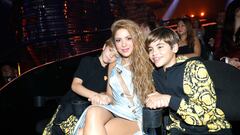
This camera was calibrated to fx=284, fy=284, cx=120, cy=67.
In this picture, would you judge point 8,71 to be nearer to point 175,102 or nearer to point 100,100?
point 100,100

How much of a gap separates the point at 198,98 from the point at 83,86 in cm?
102

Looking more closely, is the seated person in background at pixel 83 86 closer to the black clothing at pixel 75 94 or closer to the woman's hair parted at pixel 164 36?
the black clothing at pixel 75 94

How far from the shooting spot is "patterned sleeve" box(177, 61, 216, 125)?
5.02 feet

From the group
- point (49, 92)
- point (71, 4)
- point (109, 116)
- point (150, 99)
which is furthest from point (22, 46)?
point (150, 99)

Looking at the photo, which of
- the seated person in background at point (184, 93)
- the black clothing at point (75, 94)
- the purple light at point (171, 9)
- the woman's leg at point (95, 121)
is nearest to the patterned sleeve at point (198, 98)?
the seated person in background at point (184, 93)

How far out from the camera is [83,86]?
2266mm

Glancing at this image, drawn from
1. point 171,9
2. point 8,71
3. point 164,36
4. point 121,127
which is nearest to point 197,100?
point 164,36

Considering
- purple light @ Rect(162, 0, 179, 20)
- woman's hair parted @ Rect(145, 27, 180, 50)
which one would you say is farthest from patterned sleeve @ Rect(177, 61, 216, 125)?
purple light @ Rect(162, 0, 179, 20)

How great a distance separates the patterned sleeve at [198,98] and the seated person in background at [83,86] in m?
0.78

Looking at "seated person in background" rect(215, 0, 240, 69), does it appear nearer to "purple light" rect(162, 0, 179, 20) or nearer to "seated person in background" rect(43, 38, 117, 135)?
"seated person in background" rect(43, 38, 117, 135)

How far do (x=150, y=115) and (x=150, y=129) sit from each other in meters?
0.10

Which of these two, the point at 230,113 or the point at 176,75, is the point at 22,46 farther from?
the point at 230,113

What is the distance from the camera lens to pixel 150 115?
1479 millimetres

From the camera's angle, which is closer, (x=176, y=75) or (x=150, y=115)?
(x=150, y=115)
